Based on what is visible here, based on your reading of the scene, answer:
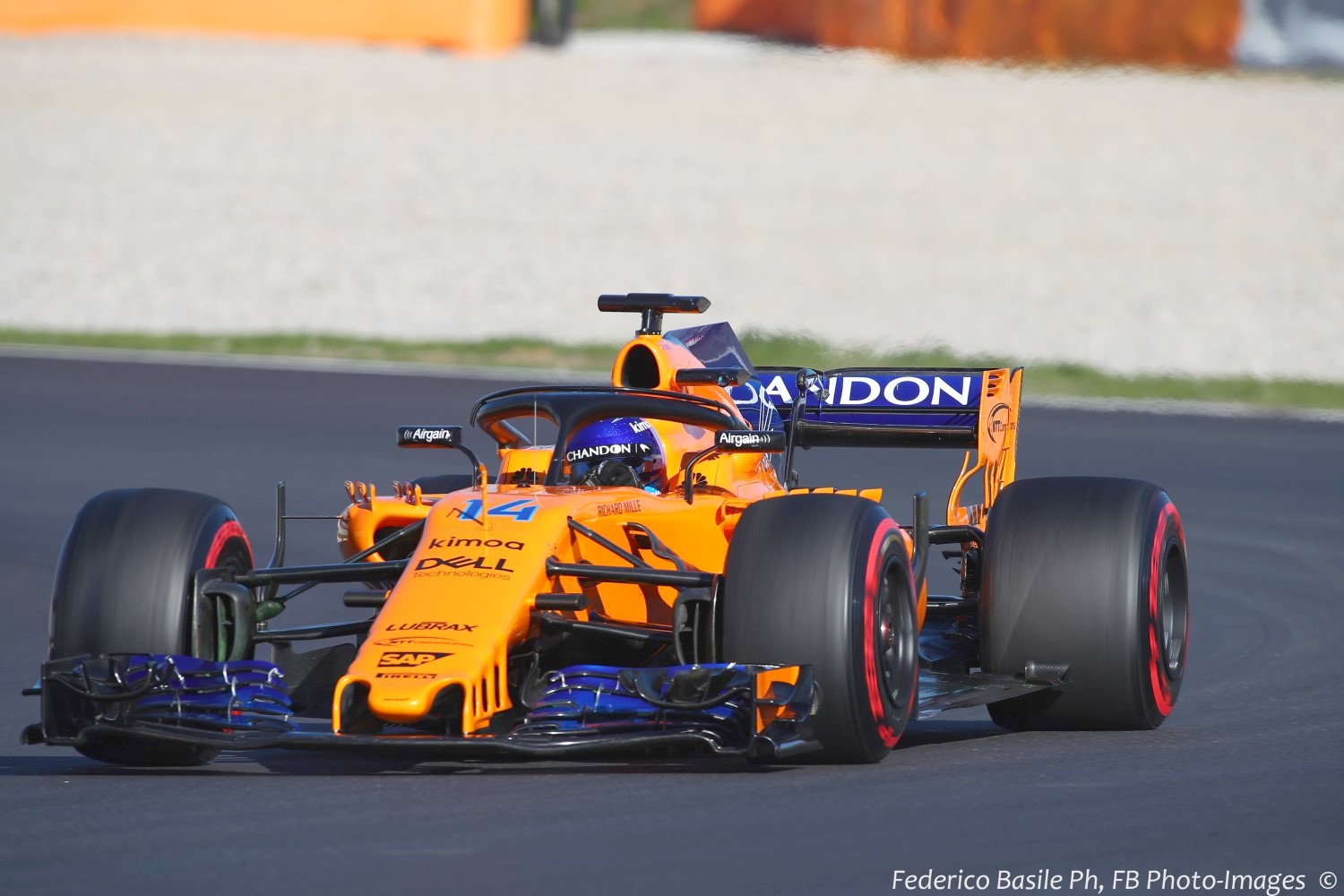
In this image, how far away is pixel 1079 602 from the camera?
7773 millimetres

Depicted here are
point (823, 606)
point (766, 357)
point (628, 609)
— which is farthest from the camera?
point (766, 357)

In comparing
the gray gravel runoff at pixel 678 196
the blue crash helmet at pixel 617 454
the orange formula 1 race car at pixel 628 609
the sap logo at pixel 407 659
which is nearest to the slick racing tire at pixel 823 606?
the orange formula 1 race car at pixel 628 609

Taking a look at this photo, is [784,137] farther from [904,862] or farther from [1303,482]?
[904,862]

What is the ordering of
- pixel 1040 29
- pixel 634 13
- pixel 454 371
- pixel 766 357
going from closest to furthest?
pixel 454 371
pixel 766 357
pixel 1040 29
pixel 634 13

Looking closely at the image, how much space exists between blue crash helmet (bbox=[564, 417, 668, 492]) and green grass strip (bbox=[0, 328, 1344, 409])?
11.9m

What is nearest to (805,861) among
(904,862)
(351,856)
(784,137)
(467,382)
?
(904,862)

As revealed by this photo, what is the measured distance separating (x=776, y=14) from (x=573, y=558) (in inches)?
1042

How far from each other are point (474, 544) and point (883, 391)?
309 cm

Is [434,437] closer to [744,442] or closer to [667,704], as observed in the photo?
[744,442]

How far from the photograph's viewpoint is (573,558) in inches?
286

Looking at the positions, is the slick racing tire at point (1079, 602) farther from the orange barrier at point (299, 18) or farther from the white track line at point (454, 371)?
the orange barrier at point (299, 18)

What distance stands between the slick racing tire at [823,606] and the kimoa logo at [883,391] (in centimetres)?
252

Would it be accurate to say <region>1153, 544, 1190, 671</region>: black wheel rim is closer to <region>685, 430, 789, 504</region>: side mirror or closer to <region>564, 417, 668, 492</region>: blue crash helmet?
<region>685, 430, 789, 504</region>: side mirror

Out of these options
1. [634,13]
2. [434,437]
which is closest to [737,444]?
[434,437]
